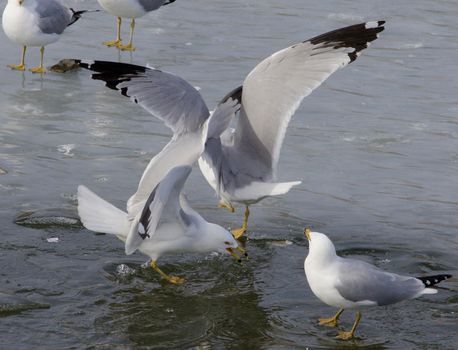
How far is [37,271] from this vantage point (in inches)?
215

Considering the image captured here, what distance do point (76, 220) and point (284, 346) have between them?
2.04m

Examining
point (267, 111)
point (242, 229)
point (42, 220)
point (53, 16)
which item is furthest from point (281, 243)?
point (53, 16)

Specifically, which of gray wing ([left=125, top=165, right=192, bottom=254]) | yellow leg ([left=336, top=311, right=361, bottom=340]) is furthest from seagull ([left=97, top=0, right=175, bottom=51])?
yellow leg ([left=336, top=311, right=361, bottom=340])

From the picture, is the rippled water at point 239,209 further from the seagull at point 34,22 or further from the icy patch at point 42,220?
the seagull at point 34,22

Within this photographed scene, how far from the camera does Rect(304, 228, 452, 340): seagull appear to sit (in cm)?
492

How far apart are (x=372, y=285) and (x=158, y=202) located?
1.21 metres

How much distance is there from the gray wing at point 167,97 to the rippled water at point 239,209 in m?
0.86

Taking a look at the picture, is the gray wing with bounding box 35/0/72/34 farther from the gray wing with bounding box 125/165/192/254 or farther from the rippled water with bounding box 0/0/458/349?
the gray wing with bounding box 125/165/192/254

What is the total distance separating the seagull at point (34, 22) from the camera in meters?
9.70

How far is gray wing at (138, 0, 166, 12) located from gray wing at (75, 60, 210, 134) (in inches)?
216

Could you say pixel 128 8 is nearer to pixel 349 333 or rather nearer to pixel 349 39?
pixel 349 39

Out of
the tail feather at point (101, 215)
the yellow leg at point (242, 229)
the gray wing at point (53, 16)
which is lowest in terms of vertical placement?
the yellow leg at point (242, 229)

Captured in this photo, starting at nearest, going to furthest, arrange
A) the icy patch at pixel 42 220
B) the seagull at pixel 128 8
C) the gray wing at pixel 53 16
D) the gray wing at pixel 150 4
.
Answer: the icy patch at pixel 42 220 → the gray wing at pixel 53 16 → the seagull at pixel 128 8 → the gray wing at pixel 150 4

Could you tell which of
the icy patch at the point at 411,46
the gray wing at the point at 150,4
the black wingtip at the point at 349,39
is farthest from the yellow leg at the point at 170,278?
the gray wing at the point at 150,4
